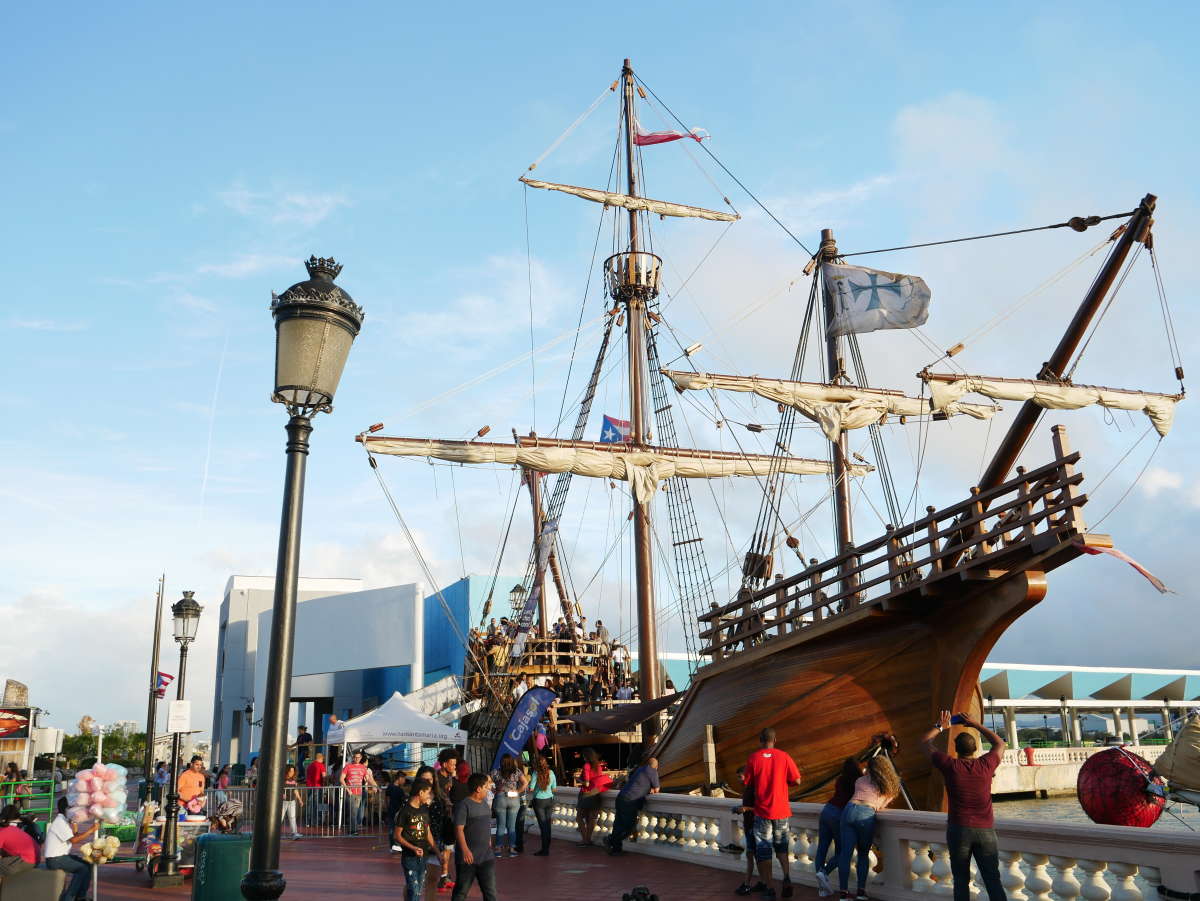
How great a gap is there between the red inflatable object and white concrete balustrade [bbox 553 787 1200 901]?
0.50m

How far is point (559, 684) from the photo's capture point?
27.2m

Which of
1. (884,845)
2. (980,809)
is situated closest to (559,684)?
(884,845)

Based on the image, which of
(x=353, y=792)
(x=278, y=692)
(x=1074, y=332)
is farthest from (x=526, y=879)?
(x=1074, y=332)

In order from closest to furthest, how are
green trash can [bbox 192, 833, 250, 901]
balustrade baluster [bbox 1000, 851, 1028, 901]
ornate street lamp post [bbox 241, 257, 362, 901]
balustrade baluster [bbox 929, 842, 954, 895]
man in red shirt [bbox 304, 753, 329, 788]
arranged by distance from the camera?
ornate street lamp post [bbox 241, 257, 362, 901] → green trash can [bbox 192, 833, 250, 901] → balustrade baluster [bbox 1000, 851, 1028, 901] → balustrade baluster [bbox 929, 842, 954, 895] → man in red shirt [bbox 304, 753, 329, 788]

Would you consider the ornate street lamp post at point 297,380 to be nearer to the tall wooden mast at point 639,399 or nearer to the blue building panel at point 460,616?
the tall wooden mast at point 639,399

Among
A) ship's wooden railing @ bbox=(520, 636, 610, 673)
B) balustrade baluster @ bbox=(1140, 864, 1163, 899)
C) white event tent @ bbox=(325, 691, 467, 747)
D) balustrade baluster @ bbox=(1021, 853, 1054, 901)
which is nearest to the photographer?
balustrade baluster @ bbox=(1140, 864, 1163, 899)

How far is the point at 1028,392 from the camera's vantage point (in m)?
20.8

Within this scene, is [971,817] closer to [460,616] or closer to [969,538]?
[969,538]

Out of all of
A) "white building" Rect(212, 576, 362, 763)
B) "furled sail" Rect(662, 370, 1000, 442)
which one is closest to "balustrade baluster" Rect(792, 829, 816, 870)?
"furled sail" Rect(662, 370, 1000, 442)

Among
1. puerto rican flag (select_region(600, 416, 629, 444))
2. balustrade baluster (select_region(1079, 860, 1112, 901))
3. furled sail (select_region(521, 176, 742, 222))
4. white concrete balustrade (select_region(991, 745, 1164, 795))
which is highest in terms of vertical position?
furled sail (select_region(521, 176, 742, 222))

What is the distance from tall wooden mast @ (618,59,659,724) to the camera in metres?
25.0

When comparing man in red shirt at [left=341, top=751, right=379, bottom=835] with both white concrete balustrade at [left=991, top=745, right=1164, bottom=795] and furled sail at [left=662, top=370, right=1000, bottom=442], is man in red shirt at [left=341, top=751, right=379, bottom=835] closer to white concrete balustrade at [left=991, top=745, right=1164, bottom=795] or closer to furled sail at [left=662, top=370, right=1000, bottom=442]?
furled sail at [left=662, top=370, right=1000, bottom=442]

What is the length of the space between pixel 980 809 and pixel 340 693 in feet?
128

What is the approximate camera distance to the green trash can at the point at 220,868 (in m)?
6.60
